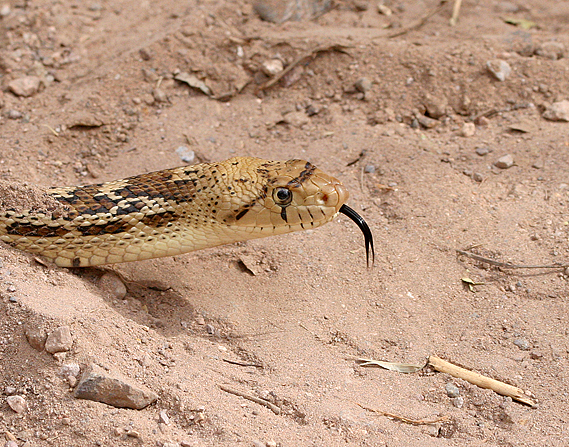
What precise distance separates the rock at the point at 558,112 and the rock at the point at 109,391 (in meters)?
4.63

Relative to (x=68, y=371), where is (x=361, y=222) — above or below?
below

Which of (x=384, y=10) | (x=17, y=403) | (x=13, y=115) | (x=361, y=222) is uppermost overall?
(x=384, y=10)

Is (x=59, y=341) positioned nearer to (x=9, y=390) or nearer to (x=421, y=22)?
(x=9, y=390)

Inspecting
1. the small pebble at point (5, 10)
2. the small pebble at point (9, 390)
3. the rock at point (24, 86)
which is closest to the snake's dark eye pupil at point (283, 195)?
the small pebble at point (9, 390)

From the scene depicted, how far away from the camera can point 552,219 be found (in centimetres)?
521

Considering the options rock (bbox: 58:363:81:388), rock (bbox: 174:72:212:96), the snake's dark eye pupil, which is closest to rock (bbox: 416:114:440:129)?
rock (bbox: 174:72:212:96)

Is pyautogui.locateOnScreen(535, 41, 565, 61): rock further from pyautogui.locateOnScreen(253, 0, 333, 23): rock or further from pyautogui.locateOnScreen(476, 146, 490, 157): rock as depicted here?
pyautogui.locateOnScreen(253, 0, 333, 23): rock

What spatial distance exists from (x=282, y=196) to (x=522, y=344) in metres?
1.83

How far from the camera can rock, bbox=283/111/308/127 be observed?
6402mm

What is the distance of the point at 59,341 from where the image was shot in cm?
357

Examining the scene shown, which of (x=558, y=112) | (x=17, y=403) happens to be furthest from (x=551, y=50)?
(x=17, y=403)

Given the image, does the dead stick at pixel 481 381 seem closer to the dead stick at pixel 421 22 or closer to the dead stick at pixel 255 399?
the dead stick at pixel 255 399

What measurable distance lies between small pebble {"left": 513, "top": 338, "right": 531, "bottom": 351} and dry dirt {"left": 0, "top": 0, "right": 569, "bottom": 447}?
10 mm

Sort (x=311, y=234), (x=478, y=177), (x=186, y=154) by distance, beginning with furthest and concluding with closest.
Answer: (x=186, y=154)
(x=478, y=177)
(x=311, y=234)
